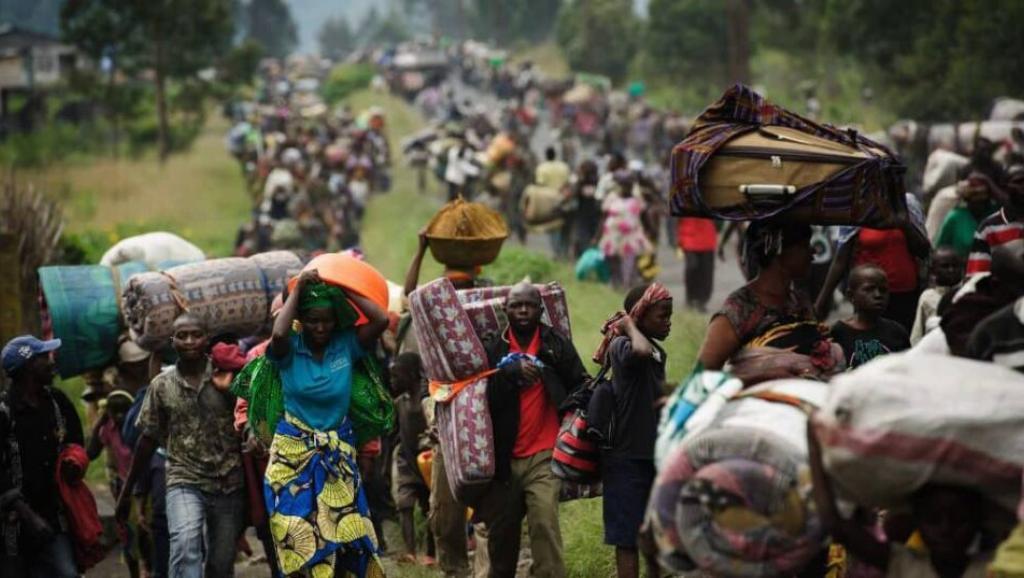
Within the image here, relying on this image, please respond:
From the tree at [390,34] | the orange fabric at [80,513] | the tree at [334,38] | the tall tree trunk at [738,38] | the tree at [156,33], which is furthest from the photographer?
the tree at [334,38]

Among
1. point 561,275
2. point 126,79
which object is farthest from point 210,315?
point 126,79

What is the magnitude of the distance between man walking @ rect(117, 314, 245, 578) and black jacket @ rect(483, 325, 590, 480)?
140 cm

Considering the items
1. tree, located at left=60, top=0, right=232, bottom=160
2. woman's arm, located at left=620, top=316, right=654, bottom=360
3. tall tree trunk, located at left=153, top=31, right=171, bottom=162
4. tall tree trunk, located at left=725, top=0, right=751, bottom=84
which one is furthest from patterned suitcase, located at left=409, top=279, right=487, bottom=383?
tall tree trunk, located at left=153, top=31, right=171, bottom=162

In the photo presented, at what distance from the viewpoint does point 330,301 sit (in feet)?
24.9

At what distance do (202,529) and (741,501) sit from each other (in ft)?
13.2

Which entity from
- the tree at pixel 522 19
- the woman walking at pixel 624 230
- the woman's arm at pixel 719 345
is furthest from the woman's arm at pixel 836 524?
the tree at pixel 522 19

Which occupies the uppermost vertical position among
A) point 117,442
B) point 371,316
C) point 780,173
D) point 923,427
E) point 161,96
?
point 780,173

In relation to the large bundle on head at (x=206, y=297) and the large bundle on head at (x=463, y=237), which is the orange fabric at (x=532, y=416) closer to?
the large bundle on head at (x=463, y=237)

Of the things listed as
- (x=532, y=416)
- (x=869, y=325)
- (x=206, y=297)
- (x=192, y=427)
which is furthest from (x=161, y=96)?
(x=869, y=325)

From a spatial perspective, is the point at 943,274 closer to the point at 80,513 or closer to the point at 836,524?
the point at 836,524

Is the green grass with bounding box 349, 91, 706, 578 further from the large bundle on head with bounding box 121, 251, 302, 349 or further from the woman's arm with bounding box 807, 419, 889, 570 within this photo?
the woman's arm with bounding box 807, 419, 889, 570

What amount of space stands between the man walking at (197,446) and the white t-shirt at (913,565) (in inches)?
155

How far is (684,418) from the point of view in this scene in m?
5.12

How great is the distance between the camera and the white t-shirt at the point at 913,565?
4.84 m
